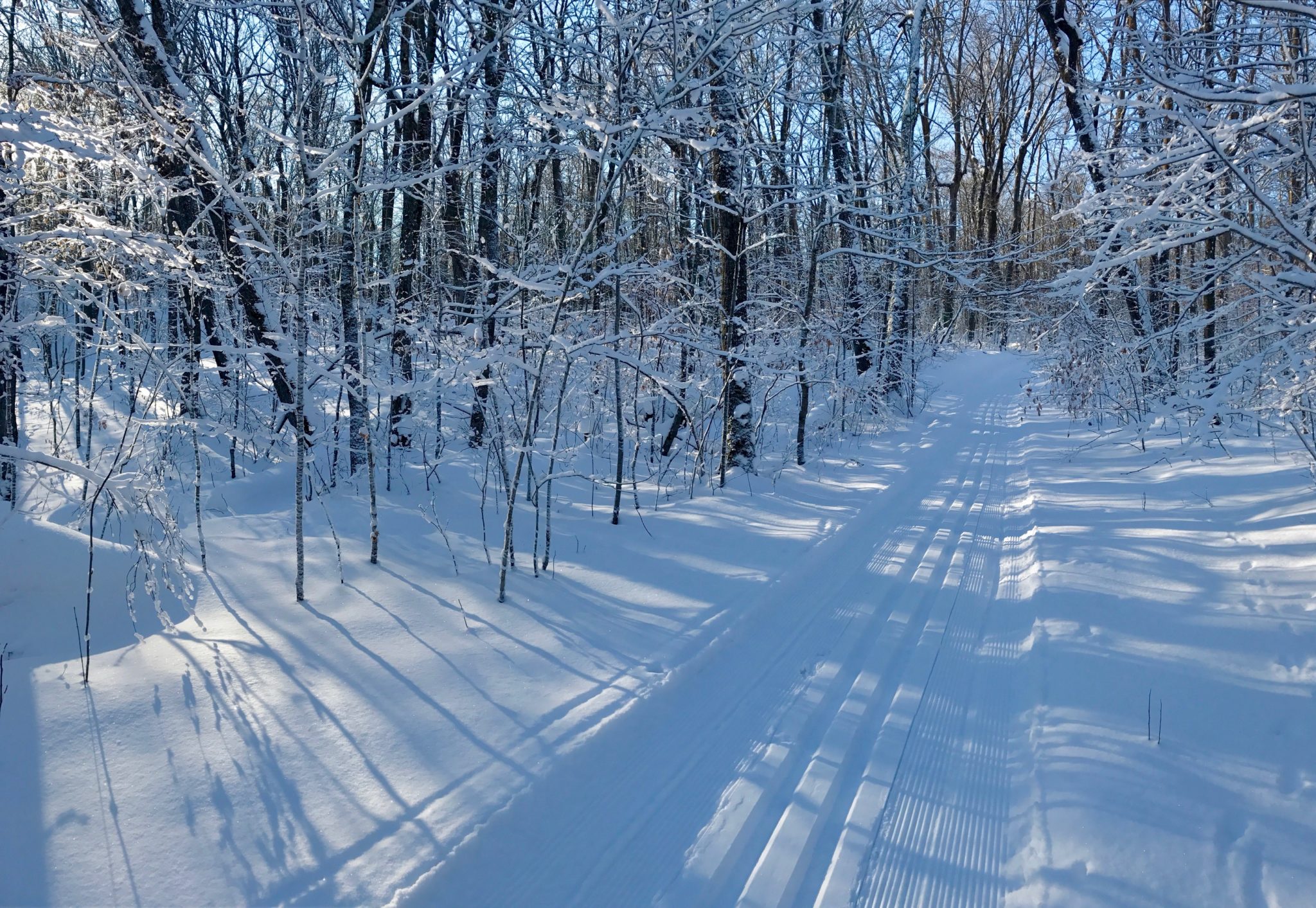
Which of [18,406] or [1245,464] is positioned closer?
[1245,464]

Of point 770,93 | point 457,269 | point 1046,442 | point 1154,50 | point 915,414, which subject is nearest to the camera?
point 1154,50

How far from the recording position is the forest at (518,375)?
11.0 ft

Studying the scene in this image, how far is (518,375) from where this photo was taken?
7688 millimetres

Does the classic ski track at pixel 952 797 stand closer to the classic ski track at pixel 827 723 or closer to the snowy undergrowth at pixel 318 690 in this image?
the classic ski track at pixel 827 723

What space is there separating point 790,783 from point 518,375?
18.0 ft

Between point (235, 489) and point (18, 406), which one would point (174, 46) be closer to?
point (235, 489)

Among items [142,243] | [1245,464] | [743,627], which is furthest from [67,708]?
[1245,464]

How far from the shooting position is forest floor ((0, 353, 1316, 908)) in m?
2.64

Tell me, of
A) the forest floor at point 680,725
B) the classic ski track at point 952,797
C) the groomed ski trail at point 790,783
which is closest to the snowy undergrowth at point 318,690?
the forest floor at point 680,725

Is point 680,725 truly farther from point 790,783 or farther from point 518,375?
point 518,375

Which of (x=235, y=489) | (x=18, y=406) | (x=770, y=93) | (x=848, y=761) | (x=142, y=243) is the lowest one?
(x=848, y=761)

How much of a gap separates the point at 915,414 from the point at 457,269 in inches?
391

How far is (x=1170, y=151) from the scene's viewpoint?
537 cm

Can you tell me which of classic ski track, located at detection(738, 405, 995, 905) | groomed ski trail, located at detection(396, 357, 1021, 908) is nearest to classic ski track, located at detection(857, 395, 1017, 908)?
groomed ski trail, located at detection(396, 357, 1021, 908)
